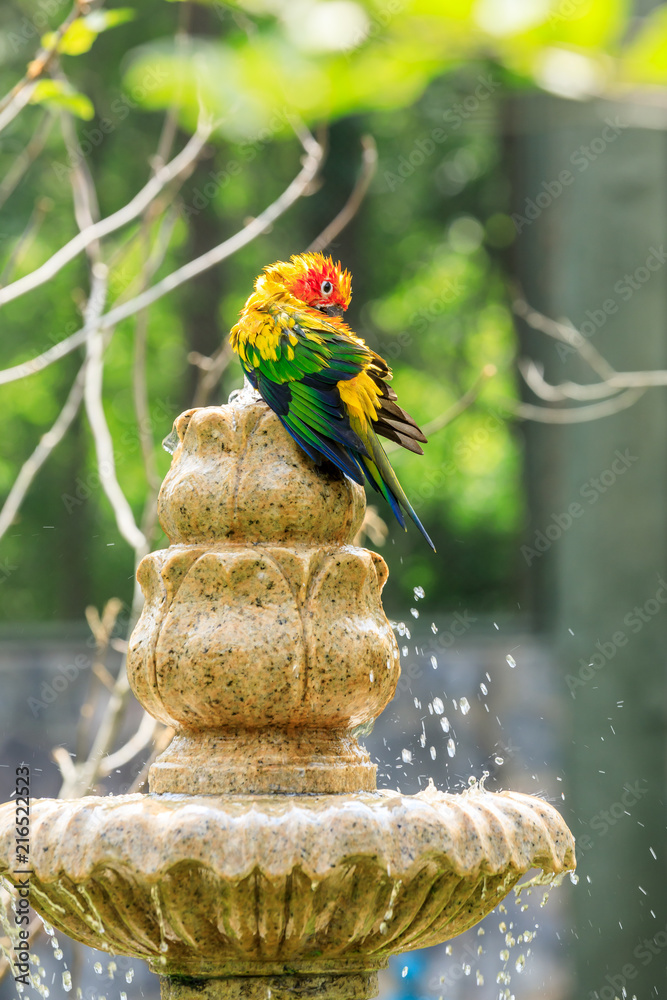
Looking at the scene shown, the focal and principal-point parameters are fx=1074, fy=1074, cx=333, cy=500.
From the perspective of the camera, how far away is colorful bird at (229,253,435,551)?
246cm

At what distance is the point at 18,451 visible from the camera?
14125 millimetres

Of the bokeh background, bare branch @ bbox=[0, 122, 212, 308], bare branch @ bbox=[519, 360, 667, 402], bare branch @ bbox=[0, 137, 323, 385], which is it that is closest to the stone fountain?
the bokeh background

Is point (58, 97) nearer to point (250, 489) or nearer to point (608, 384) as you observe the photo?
point (250, 489)

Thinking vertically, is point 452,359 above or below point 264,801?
below

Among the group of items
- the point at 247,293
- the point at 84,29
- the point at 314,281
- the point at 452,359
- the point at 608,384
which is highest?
the point at 84,29

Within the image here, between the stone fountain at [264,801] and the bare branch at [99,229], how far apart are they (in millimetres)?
1049

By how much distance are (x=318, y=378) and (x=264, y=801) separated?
945 mm

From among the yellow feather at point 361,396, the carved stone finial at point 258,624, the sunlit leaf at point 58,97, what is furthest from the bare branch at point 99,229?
the yellow feather at point 361,396

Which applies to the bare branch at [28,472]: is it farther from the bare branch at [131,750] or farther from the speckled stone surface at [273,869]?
the speckled stone surface at [273,869]

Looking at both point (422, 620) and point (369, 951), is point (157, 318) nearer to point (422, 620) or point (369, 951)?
point (422, 620)

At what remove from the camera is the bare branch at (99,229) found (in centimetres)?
344

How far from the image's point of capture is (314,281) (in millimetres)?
2662

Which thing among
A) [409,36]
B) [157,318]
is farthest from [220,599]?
[157,318]

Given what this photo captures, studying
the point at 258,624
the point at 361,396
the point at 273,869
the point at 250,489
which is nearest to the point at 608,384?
the point at 361,396
